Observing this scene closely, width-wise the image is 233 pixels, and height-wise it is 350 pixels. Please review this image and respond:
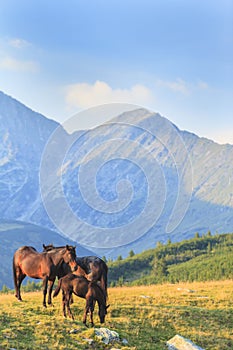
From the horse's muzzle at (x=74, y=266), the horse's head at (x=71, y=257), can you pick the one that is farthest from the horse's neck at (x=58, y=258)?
the horse's muzzle at (x=74, y=266)

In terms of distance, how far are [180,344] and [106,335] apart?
10.4 feet

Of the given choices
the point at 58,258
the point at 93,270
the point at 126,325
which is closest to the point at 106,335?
the point at 126,325

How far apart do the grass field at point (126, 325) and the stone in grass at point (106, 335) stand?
20 cm

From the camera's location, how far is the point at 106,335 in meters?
19.1

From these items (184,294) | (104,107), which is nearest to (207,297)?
(184,294)

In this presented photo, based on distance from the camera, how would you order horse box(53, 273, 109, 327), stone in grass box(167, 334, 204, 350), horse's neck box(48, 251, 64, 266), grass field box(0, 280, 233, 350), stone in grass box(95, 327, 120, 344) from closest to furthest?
grass field box(0, 280, 233, 350), stone in grass box(95, 327, 120, 344), stone in grass box(167, 334, 204, 350), horse box(53, 273, 109, 327), horse's neck box(48, 251, 64, 266)

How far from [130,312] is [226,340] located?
4778 millimetres

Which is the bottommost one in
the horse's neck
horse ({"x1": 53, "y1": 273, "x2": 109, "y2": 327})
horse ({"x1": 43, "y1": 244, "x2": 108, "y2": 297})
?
horse ({"x1": 53, "y1": 273, "x2": 109, "y2": 327})

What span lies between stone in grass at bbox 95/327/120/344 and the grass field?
200mm

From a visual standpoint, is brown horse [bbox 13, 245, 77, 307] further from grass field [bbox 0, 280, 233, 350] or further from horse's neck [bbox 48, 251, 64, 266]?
grass field [bbox 0, 280, 233, 350]

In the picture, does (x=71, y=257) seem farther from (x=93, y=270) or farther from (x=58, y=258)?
(x=93, y=270)

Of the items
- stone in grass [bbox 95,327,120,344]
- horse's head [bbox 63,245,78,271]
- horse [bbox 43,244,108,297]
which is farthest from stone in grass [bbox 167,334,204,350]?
horse's head [bbox 63,245,78,271]

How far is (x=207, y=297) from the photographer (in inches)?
1225

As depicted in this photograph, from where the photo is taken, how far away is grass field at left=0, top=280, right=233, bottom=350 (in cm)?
1841
